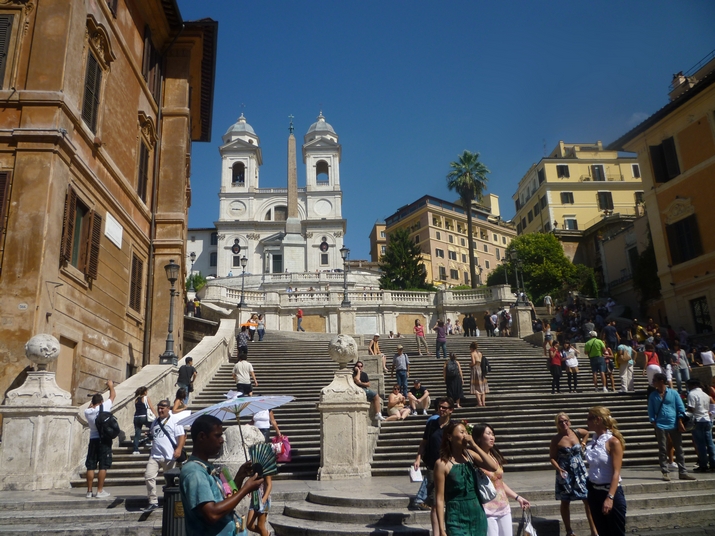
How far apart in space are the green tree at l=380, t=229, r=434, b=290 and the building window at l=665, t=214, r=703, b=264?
1369 inches

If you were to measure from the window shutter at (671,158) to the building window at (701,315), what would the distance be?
592 cm

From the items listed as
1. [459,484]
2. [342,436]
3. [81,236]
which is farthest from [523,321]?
[459,484]

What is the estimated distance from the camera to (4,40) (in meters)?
13.3

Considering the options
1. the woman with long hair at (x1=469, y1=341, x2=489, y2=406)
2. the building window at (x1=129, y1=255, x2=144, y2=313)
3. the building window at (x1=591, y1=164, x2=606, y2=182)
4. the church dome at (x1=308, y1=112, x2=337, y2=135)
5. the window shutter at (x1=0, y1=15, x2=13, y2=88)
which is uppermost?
the church dome at (x1=308, y1=112, x2=337, y2=135)

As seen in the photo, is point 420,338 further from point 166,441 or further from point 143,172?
point 166,441

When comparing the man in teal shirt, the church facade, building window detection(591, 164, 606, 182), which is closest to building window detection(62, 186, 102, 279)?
Answer: the man in teal shirt

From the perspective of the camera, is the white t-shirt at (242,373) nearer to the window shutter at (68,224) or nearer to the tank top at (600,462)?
the window shutter at (68,224)

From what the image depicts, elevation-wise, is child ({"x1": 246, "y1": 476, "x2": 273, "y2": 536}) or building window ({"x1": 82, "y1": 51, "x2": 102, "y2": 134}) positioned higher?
building window ({"x1": 82, "y1": 51, "x2": 102, "y2": 134})

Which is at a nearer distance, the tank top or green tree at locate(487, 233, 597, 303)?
the tank top

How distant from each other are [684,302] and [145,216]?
74.3ft

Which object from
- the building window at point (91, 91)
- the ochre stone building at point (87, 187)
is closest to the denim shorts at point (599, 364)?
the ochre stone building at point (87, 187)

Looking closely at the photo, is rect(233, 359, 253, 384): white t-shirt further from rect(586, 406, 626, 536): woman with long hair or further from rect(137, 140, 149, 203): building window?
rect(586, 406, 626, 536): woman with long hair

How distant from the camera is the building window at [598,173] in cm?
6250

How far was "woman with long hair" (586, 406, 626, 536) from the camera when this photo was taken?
5547 millimetres
